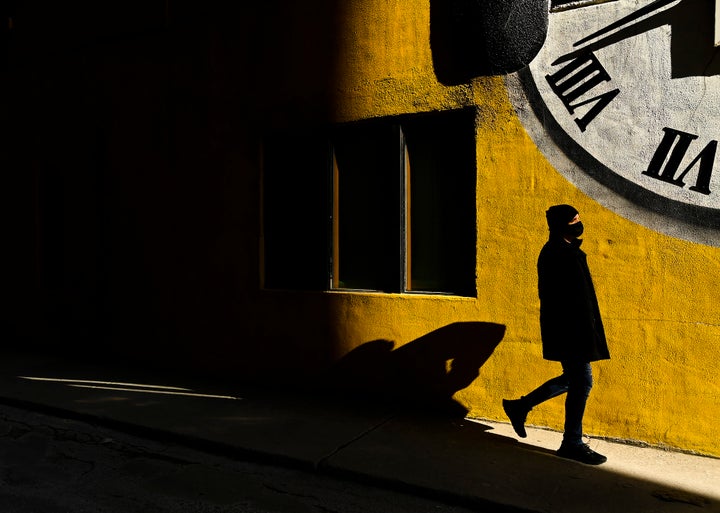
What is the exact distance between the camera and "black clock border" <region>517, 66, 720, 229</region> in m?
4.61

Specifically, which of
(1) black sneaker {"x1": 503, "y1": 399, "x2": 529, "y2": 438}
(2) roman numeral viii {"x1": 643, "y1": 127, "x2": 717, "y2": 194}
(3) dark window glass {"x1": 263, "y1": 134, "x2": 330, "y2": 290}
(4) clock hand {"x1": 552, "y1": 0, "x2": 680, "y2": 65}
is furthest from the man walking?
(3) dark window glass {"x1": 263, "y1": 134, "x2": 330, "y2": 290}

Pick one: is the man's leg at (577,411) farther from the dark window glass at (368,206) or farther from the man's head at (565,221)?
the dark window glass at (368,206)

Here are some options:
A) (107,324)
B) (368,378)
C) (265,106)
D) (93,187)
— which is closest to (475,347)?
(368,378)

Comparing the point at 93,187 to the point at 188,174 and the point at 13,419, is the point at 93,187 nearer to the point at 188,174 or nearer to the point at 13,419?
the point at 188,174

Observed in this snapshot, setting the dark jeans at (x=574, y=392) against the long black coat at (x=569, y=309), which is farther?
the dark jeans at (x=574, y=392)

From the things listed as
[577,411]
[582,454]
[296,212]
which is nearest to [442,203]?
[296,212]

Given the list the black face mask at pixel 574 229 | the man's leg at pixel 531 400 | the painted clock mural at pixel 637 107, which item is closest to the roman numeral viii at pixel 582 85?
the painted clock mural at pixel 637 107

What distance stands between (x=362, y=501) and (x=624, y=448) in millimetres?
2286

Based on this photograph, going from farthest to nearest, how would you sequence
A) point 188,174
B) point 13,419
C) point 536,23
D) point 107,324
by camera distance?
point 107,324 → point 188,174 → point 13,419 → point 536,23

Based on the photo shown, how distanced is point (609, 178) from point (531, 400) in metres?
1.92

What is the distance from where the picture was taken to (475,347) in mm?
5496

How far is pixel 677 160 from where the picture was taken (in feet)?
15.3

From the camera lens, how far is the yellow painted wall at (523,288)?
4.68 m

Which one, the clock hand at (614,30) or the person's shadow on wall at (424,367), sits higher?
the clock hand at (614,30)
